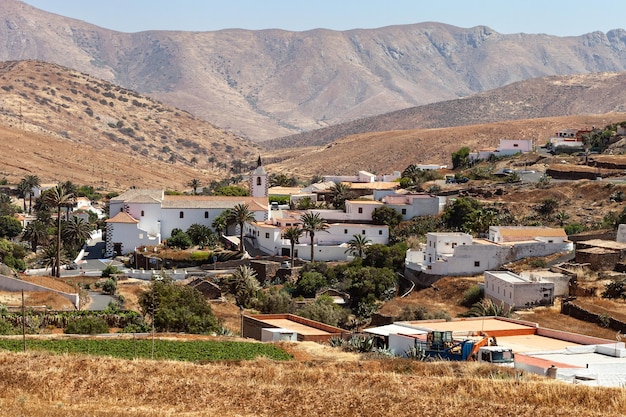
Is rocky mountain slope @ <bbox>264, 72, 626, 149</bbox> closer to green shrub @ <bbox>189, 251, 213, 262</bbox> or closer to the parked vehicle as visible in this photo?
green shrub @ <bbox>189, 251, 213, 262</bbox>

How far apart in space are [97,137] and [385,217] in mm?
99317

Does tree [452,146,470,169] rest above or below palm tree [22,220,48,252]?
above

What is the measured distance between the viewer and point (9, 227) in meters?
68.9

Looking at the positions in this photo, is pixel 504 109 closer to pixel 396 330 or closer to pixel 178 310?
pixel 178 310

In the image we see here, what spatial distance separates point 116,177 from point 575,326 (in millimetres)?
85732

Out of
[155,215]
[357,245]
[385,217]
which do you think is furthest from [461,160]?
[155,215]

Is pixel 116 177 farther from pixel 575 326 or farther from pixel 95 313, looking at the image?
pixel 575 326

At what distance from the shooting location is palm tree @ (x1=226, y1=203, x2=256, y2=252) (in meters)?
60.5

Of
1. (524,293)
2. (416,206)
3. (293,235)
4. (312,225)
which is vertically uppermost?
(416,206)

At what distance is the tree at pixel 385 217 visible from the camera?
63125 millimetres

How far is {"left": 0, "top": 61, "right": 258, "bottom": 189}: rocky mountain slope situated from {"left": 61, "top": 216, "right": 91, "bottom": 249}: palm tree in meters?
42.2

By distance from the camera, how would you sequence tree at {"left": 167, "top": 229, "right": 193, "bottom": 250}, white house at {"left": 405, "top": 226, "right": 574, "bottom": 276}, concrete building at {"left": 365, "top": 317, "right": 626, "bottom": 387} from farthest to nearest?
tree at {"left": 167, "top": 229, "right": 193, "bottom": 250}
white house at {"left": 405, "top": 226, "right": 574, "bottom": 276}
concrete building at {"left": 365, "top": 317, "right": 626, "bottom": 387}

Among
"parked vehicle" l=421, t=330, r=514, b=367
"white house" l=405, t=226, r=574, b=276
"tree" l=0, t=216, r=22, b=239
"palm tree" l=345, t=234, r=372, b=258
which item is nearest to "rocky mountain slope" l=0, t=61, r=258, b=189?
"tree" l=0, t=216, r=22, b=239

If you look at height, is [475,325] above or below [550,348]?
above
